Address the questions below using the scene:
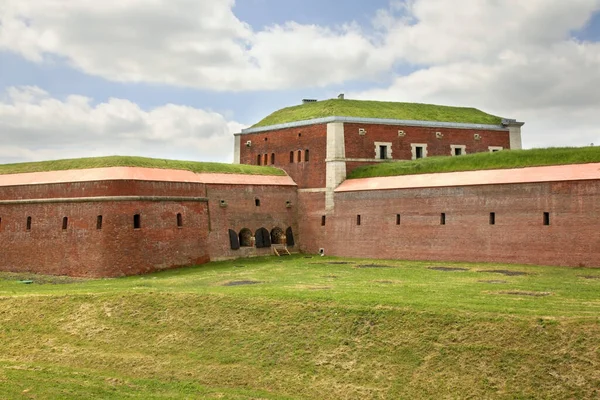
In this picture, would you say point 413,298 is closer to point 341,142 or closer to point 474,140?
point 341,142

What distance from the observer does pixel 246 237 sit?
36.4 m

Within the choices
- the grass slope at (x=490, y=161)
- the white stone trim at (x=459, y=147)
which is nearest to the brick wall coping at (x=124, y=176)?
the grass slope at (x=490, y=161)

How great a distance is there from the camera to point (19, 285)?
28031 millimetres

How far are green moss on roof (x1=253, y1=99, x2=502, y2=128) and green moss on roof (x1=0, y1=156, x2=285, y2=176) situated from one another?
5.65 meters

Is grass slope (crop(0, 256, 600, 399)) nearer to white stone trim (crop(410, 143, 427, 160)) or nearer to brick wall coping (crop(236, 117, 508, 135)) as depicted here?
brick wall coping (crop(236, 117, 508, 135))

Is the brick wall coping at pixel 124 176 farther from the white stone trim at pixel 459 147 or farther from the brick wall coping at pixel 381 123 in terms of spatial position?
the white stone trim at pixel 459 147

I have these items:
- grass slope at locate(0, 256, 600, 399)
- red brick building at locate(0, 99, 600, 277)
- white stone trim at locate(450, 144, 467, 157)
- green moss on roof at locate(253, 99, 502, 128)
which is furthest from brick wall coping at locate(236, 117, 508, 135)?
grass slope at locate(0, 256, 600, 399)

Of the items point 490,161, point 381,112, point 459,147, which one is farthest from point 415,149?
point 490,161

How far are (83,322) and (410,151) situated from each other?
79.7 ft

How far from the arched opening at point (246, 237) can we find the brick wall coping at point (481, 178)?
593 centimetres

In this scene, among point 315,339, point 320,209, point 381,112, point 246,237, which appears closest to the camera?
point 315,339

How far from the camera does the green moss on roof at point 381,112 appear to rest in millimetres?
39375

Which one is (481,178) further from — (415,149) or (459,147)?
(459,147)

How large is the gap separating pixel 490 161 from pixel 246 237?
585 inches
